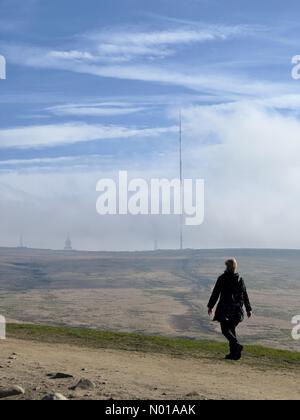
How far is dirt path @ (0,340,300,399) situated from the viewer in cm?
1159

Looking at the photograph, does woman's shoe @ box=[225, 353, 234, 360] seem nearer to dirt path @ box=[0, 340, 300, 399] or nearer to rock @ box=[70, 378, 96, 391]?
dirt path @ box=[0, 340, 300, 399]

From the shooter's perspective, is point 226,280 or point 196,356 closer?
point 226,280

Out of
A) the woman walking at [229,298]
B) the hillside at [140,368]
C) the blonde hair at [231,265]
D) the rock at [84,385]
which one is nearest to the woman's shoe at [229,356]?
the hillside at [140,368]

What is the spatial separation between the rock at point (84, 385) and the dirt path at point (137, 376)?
15cm

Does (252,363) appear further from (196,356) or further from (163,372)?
(163,372)

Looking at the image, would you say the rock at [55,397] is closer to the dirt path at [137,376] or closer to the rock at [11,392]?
the dirt path at [137,376]

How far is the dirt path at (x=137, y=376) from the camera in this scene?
11.6m

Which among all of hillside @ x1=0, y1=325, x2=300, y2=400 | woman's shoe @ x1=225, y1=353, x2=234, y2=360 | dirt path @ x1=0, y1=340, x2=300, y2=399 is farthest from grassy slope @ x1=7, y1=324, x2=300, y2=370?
dirt path @ x1=0, y1=340, x2=300, y2=399

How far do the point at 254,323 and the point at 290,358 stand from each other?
468 feet

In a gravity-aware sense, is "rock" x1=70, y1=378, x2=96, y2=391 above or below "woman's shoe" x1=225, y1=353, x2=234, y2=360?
above

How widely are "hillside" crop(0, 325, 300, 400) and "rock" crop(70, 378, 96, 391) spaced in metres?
0.06

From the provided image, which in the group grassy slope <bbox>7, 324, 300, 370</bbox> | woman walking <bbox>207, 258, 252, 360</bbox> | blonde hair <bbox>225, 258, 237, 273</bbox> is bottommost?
grassy slope <bbox>7, 324, 300, 370</bbox>
